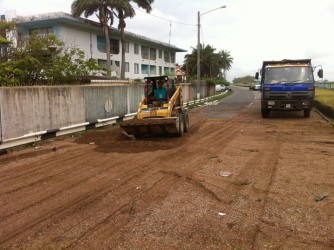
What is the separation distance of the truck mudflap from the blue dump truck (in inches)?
290

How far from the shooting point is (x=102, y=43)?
130 ft

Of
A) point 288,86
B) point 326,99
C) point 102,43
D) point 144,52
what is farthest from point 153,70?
point 288,86

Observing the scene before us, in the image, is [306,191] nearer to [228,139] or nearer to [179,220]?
[179,220]

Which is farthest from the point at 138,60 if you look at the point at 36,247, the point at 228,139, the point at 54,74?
the point at 36,247

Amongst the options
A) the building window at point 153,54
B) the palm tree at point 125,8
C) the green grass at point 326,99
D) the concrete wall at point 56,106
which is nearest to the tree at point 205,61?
the building window at point 153,54

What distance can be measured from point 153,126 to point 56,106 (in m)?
3.80

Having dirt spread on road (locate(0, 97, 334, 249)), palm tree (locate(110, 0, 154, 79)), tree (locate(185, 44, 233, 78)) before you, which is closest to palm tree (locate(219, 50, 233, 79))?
→ tree (locate(185, 44, 233, 78))

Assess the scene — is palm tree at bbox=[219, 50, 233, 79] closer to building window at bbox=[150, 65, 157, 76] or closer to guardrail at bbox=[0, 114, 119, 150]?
building window at bbox=[150, 65, 157, 76]

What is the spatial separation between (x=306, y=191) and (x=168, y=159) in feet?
11.7

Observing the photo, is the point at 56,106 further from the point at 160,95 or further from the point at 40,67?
the point at 40,67

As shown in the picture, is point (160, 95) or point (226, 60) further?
point (226, 60)

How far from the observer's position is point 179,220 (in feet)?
15.9

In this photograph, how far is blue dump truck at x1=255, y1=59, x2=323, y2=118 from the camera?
16.7 m

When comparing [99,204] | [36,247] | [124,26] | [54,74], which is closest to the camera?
[36,247]
